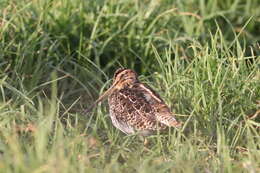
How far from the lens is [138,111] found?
6336 millimetres

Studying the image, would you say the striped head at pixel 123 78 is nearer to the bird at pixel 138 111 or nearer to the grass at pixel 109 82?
the bird at pixel 138 111

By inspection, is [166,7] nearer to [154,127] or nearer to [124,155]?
[154,127]

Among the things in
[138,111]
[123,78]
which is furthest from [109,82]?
[138,111]

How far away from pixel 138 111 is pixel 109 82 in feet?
3.87

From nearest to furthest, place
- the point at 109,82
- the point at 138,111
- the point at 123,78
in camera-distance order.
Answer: the point at 138,111 → the point at 123,78 → the point at 109,82

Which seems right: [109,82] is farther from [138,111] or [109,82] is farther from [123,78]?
[138,111]

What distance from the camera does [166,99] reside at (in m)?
6.76

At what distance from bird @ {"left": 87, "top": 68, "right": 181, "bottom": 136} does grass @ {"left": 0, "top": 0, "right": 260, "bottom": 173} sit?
0.09 m

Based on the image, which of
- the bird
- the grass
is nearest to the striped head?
the bird

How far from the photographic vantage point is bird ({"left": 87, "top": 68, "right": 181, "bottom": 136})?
6223 millimetres

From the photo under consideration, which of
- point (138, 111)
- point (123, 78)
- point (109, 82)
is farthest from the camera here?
point (109, 82)

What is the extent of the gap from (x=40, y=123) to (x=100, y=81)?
7.78ft

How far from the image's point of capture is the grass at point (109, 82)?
522 cm

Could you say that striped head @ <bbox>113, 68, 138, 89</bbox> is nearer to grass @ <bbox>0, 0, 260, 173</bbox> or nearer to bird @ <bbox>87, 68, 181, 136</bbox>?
bird @ <bbox>87, 68, 181, 136</bbox>
